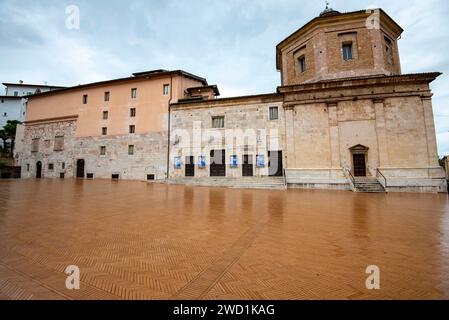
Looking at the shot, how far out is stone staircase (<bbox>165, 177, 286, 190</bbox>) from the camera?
17.9m

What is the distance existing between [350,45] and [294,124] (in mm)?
10048

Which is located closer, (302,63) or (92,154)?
(302,63)

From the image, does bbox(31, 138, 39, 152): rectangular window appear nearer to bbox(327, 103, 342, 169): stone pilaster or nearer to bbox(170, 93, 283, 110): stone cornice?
bbox(170, 93, 283, 110): stone cornice

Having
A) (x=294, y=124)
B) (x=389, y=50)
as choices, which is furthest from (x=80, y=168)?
(x=389, y=50)

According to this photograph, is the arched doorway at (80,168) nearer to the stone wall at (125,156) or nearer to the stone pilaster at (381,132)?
the stone wall at (125,156)

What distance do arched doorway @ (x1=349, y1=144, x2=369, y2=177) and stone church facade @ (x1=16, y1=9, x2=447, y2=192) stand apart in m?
0.08

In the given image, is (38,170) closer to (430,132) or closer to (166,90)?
(166,90)

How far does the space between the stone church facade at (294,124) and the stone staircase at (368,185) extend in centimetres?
8

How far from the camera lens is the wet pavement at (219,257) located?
103 inches

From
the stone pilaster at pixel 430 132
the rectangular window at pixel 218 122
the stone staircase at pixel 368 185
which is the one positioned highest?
the rectangular window at pixel 218 122

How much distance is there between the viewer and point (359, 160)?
1850 centimetres

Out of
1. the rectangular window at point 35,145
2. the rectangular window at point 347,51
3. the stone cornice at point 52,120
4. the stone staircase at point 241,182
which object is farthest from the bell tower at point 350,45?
the rectangular window at point 35,145

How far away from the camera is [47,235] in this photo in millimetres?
4652
